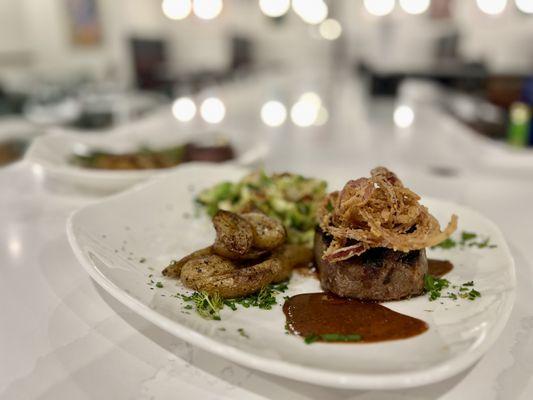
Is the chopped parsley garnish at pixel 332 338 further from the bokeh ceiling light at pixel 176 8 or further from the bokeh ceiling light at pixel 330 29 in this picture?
the bokeh ceiling light at pixel 330 29

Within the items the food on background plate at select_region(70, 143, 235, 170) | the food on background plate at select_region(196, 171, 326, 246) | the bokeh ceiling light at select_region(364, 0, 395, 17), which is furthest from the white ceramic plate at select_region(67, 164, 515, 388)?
the bokeh ceiling light at select_region(364, 0, 395, 17)

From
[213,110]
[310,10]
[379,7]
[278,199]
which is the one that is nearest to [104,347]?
[278,199]

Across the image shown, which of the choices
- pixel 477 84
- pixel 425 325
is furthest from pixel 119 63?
pixel 425 325

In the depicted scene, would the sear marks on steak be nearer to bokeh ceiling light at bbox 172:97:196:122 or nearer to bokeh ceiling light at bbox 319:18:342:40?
bokeh ceiling light at bbox 172:97:196:122

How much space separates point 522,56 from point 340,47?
1448 centimetres

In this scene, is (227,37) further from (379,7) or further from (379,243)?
(379,243)

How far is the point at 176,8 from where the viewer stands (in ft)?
52.7

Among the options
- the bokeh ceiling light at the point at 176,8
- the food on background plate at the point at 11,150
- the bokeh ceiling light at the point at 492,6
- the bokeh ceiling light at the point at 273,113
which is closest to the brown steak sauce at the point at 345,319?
the food on background plate at the point at 11,150

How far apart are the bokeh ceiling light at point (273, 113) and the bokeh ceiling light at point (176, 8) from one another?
11.1m

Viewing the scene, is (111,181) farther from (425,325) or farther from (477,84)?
(477,84)

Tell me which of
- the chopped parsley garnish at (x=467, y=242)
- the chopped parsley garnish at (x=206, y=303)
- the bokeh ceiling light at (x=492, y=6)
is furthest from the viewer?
the bokeh ceiling light at (x=492, y=6)

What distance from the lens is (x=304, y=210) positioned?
1927 mm

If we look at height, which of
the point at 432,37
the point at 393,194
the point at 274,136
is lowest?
the point at 274,136

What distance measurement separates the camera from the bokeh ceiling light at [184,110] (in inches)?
203
